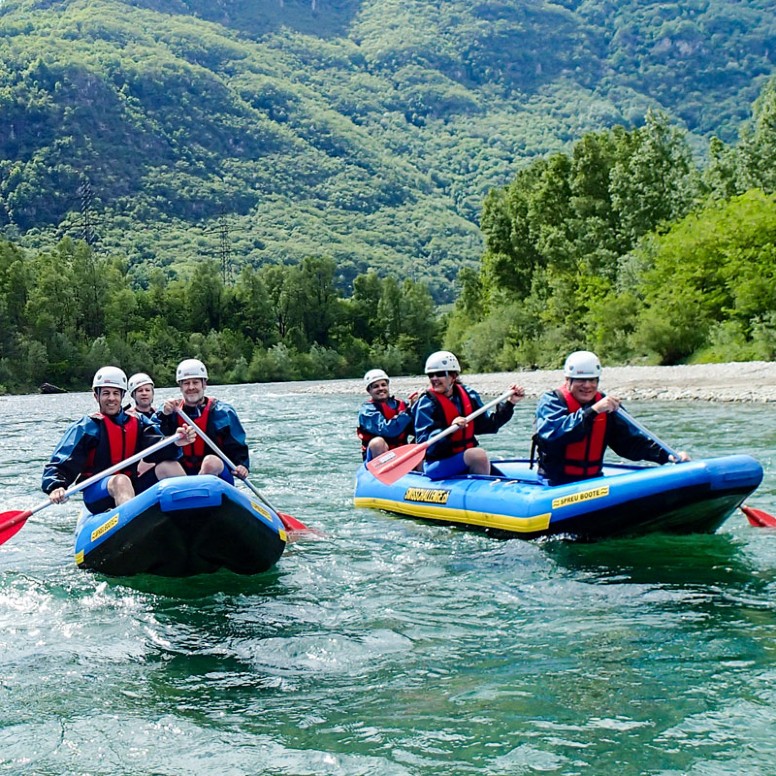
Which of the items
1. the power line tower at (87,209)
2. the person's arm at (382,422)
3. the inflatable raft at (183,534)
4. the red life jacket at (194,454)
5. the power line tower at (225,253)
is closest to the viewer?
the inflatable raft at (183,534)

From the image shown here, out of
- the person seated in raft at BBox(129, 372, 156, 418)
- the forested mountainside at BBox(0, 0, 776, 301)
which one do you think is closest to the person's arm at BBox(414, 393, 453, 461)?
the person seated in raft at BBox(129, 372, 156, 418)

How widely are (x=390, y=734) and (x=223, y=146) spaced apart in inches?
5695

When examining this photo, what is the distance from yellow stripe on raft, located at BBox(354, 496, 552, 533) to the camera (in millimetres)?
7505

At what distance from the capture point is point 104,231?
111062mm

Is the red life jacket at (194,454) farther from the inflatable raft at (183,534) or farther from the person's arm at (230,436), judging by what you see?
the inflatable raft at (183,534)

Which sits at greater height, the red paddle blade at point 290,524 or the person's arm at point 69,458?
the person's arm at point 69,458

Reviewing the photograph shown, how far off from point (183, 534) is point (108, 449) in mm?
1634

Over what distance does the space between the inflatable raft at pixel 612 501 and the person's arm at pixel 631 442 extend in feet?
0.43

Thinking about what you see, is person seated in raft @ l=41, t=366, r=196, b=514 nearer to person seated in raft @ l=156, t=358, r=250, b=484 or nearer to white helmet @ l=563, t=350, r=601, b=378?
person seated in raft @ l=156, t=358, r=250, b=484

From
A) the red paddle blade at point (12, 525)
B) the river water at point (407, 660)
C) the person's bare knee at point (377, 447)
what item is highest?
the person's bare knee at point (377, 447)

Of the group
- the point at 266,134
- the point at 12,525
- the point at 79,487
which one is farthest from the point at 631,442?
the point at 266,134

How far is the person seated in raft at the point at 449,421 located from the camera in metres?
8.82

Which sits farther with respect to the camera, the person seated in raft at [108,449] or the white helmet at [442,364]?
the white helmet at [442,364]

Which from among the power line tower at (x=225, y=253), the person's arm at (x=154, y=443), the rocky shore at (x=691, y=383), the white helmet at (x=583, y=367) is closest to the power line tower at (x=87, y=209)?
the power line tower at (x=225, y=253)
